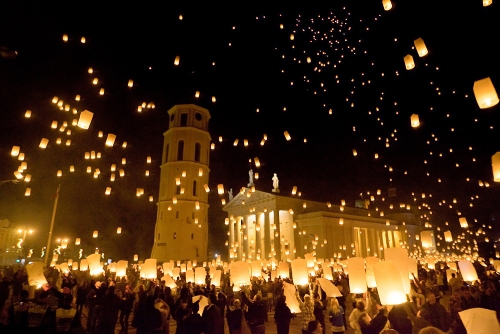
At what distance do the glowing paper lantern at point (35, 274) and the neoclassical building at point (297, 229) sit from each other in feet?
134

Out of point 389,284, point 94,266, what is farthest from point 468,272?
point 94,266

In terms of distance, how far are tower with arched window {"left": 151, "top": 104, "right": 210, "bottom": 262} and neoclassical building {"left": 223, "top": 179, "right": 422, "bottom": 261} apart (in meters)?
9.68

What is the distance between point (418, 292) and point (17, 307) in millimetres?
9911

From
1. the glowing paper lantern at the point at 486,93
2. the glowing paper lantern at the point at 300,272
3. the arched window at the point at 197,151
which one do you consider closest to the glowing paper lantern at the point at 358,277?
the glowing paper lantern at the point at 300,272

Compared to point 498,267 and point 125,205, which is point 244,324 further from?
point 125,205

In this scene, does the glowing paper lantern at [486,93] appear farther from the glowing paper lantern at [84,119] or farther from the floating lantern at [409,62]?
the glowing paper lantern at [84,119]

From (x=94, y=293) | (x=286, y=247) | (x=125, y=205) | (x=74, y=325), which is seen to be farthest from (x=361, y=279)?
(x=286, y=247)

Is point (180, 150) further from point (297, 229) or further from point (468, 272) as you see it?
point (468, 272)

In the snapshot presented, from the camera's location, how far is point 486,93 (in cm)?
849

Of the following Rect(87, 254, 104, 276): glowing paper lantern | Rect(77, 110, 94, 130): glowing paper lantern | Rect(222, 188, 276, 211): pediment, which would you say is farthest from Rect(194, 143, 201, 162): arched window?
Rect(77, 110, 94, 130): glowing paper lantern

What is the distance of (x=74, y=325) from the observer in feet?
20.6

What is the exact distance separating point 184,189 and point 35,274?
34352 millimetres

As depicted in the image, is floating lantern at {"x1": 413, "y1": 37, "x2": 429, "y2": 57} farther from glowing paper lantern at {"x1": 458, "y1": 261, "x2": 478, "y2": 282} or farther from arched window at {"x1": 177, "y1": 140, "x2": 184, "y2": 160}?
arched window at {"x1": 177, "y1": 140, "x2": 184, "y2": 160}

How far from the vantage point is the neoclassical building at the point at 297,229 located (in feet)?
177
